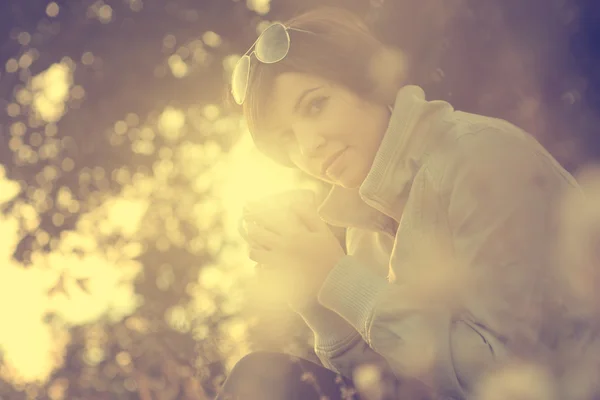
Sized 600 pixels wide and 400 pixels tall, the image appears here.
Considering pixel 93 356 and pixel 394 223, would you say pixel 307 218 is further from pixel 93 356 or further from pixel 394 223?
pixel 93 356

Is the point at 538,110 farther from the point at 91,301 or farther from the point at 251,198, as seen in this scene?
the point at 91,301

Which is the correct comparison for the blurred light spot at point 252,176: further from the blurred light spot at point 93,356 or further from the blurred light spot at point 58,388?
the blurred light spot at point 58,388

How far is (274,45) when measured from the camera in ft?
6.72

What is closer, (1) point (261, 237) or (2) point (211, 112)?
(1) point (261, 237)

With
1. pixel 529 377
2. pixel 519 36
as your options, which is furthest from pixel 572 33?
pixel 529 377

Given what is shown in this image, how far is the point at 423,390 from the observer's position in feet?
5.88

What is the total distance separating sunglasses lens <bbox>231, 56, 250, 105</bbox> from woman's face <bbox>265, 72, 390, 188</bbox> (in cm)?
14

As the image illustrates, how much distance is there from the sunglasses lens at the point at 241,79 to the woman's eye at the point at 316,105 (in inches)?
9.9

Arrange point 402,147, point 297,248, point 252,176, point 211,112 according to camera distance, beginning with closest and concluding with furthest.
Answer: point 402,147 < point 297,248 < point 252,176 < point 211,112

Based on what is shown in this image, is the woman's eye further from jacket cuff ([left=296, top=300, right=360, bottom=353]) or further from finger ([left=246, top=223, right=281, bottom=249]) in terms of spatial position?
jacket cuff ([left=296, top=300, right=360, bottom=353])

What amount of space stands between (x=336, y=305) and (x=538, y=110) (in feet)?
3.60

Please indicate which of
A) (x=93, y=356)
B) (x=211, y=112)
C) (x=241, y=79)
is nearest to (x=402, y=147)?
(x=241, y=79)

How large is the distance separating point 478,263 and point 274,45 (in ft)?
3.28

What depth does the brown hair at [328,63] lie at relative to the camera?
2.03 meters
